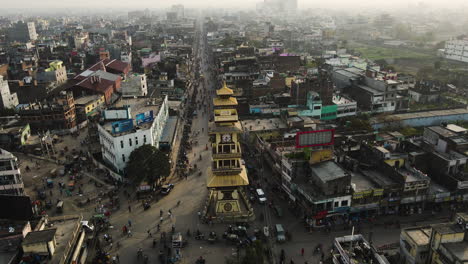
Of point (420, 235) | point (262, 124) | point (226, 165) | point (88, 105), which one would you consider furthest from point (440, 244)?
point (88, 105)

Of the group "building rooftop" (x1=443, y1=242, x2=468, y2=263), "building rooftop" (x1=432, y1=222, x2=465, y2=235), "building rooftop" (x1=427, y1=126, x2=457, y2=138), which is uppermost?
"building rooftop" (x1=427, y1=126, x2=457, y2=138)

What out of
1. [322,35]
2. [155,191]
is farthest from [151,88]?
[322,35]

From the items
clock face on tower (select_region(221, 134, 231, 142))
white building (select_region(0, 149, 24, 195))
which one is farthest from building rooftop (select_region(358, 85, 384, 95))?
white building (select_region(0, 149, 24, 195))

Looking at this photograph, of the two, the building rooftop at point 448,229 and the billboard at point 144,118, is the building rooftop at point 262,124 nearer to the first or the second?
the billboard at point 144,118

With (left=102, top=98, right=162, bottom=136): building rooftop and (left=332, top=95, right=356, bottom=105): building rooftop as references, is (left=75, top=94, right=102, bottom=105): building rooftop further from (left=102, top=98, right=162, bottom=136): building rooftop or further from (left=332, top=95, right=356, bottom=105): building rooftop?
(left=332, top=95, right=356, bottom=105): building rooftop

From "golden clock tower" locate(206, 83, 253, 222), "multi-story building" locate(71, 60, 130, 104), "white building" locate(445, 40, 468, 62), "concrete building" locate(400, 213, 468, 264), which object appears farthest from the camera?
"white building" locate(445, 40, 468, 62)

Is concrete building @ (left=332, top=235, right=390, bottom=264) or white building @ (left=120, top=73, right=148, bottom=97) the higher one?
white building @ (left=120, top=73, right=148, bottom=97)

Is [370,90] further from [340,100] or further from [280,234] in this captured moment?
[280,234]

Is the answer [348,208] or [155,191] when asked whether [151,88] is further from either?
[348,208]
